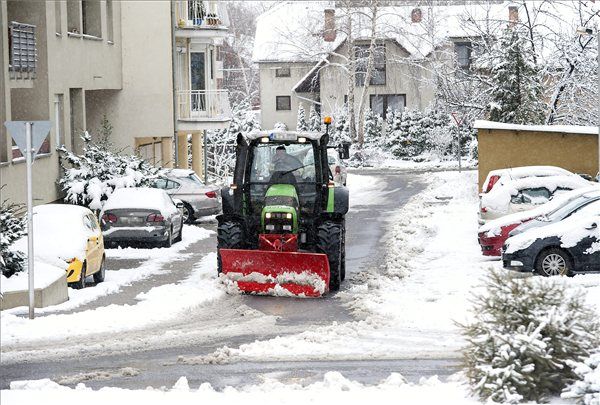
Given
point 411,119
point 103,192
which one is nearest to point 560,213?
point 103,192

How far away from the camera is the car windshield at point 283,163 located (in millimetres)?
20234

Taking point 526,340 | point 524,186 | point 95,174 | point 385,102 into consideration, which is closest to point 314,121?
point 385,102

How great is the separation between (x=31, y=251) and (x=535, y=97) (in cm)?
3024

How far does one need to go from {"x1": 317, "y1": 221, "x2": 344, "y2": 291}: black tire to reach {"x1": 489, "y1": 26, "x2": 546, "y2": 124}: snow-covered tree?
2455cm

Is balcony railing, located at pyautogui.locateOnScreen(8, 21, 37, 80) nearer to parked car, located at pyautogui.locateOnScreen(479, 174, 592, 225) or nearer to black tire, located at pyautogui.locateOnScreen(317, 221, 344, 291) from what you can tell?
black tire, located at pyautogui.locateOnScreen(317, 221, 344, 291)

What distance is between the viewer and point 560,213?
21969 millimetres

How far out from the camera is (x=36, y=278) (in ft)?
58.0

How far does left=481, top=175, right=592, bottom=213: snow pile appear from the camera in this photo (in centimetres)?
2588

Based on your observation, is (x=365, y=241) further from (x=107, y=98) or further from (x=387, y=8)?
(x=387, y=8)

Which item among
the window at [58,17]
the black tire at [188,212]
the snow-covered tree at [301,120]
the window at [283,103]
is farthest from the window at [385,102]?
the window at [58,17]

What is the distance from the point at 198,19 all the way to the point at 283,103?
33524mm

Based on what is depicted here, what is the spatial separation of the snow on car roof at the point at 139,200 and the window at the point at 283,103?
168 ft

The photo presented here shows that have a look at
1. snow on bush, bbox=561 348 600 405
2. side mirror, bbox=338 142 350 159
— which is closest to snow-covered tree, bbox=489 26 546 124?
side mirror, bbox=338 142 350 159

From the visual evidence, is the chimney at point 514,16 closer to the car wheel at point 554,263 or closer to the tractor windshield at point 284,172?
the car wheel at point 554,263
